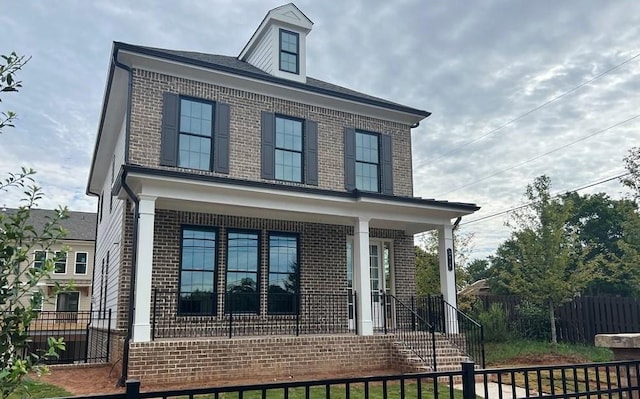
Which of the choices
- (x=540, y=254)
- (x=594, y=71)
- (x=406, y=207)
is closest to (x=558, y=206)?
(x=540, y=254)

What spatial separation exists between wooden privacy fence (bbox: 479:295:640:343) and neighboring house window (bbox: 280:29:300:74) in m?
10.7

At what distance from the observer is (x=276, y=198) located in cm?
1058

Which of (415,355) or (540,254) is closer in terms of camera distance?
(415,355)

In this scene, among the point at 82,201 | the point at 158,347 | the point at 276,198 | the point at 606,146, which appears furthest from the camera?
the point at 82,201

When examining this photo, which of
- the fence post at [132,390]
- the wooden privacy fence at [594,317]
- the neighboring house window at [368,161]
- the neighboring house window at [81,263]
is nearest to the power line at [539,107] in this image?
the wooden privacy fence at [594,317]

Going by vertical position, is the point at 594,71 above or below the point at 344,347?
above

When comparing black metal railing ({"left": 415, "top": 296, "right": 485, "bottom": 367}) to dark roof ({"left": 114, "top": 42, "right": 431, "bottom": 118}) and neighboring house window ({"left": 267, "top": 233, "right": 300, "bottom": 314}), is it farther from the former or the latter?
dark roof ({"left": 114, "top": 42, "right": 431, "bottom": 118})

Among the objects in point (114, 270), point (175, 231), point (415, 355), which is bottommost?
point (415, 355)

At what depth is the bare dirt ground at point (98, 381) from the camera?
8.59m

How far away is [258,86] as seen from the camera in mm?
12539

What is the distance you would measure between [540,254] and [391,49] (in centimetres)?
732

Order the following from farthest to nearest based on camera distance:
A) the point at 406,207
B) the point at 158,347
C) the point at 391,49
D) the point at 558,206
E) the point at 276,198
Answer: the point at 558,206
the point at 391,49
the point at 406,207
the point at 276,198
the point at 158,347

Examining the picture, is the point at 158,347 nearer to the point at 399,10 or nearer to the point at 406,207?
the point at 406,207

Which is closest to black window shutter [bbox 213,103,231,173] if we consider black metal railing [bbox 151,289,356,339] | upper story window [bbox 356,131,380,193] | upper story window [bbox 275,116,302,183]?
upper story window [bbox 275,116,302,183]
